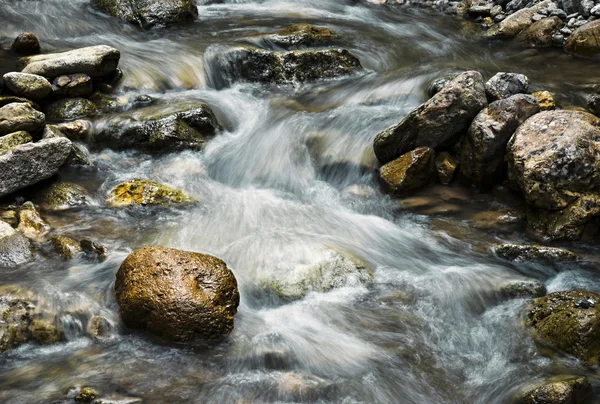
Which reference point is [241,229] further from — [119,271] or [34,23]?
[34,23]

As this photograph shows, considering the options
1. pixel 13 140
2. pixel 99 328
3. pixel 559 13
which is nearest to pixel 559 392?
pixel 99 328

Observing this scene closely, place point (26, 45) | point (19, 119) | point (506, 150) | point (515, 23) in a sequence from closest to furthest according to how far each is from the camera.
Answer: point (506, 150), point (19, 119), point (26, 45), point (515, 23)

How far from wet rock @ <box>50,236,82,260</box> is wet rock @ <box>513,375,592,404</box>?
15.7 ft

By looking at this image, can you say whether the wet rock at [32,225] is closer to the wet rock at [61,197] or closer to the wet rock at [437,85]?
the wet rock at [61,197]

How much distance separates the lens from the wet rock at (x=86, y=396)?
466 centimetres

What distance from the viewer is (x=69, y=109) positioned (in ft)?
30.8

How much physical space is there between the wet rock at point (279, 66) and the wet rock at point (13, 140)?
4455 mm

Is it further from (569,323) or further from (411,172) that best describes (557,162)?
(569,323)

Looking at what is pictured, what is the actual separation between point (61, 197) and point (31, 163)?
564mm

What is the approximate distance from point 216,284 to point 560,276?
3875 millimetres

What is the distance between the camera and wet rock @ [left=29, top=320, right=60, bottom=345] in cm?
537

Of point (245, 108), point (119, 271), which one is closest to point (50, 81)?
point (245, 108)

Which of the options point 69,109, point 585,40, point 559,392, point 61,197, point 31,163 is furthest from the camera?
point 585,40

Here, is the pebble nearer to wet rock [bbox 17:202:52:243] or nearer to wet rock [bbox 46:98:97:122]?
wet rock [bbox 46:98:97:122]
